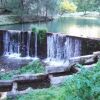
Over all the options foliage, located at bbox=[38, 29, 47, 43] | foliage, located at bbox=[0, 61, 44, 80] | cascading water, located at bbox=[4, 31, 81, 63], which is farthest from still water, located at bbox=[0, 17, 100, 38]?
foliage, located at bbox=[0, 61, 44, 80]

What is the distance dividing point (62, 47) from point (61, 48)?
0.08 metres

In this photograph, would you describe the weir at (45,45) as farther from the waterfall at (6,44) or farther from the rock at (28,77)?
the rock at (28,77)

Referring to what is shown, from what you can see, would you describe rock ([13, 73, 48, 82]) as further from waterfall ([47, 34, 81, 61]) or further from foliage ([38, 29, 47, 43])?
foliage ([38, 29, 47, 43])

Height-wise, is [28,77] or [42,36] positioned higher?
[42,36]

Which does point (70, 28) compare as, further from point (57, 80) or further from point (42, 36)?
point (57, 80)

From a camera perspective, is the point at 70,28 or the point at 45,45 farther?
the point at 70,28

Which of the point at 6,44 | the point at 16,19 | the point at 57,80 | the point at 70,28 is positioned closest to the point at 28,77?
the point at 57,80

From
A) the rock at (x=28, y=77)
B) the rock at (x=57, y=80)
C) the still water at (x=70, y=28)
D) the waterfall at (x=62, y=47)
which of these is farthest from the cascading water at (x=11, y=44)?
the rock at (x=57, y=80)

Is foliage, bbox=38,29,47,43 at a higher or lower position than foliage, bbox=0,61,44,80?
higher

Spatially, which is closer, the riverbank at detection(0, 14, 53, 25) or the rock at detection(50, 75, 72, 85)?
the rock at detection(50, 75, 72, 85)

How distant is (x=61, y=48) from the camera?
55.1ft

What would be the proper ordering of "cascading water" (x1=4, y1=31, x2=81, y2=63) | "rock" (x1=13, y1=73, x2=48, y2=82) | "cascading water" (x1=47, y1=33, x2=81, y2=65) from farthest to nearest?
1. "cascading water" (x1=4, y1=31, x2=81, y2=63)
2. "cascading water" (x1=47, y1=33, x2=81, y2=65)
3. "rock" (x1=13, y1=73, x2=48, y2=82)

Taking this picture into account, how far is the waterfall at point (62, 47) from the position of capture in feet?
53.3

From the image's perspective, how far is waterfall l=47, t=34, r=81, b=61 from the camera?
1625cm
